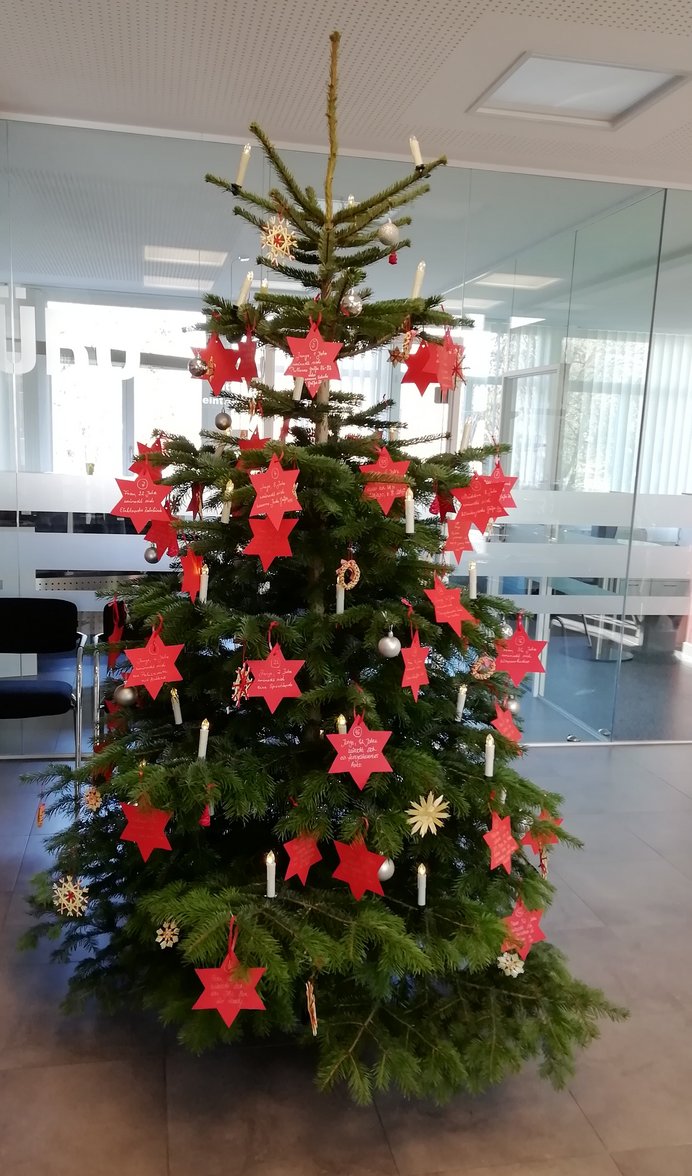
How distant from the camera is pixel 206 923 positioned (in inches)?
68.1

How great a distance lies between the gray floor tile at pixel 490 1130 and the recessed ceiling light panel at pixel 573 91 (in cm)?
328

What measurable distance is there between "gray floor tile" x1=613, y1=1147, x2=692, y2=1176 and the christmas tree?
0.22 meters

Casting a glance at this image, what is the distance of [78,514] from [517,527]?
2210 mm

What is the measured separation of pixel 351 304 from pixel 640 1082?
2.01 meters

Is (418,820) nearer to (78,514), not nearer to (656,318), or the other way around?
(78,514)

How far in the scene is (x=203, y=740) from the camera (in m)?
1.89

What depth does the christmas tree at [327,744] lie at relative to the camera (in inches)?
71.4

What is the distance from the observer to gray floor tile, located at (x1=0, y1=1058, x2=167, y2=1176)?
68.5 inches

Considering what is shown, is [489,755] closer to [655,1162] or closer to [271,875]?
[271,875]

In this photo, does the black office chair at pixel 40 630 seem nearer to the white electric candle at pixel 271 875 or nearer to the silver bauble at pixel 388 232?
the white electric candle at pixel 271 875

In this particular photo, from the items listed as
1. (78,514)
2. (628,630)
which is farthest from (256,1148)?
(628,630)

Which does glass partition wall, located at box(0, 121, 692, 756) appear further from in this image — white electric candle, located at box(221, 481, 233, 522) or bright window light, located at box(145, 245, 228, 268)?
white electric candle, located at box(221, 481, 233, 522)

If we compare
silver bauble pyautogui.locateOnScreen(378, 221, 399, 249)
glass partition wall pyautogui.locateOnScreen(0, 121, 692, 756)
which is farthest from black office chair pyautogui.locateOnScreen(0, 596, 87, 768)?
silver bauble pyautogui.locateOnScreen(378, 221, 399, 249)

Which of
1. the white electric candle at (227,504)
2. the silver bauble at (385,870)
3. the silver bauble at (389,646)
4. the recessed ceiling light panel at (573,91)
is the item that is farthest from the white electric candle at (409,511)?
the recessed ceiling light panel at (573,91)
